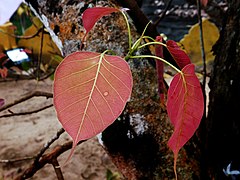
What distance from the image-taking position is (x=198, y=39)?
3.56 m

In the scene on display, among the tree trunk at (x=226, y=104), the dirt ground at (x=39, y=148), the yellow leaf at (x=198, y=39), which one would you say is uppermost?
the tree trunk at (x=226, y=104)

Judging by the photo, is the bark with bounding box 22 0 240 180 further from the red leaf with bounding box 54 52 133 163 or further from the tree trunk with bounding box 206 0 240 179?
the red leaf with bounding box 54 52 133 163

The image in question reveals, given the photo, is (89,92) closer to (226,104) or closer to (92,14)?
(92,14)

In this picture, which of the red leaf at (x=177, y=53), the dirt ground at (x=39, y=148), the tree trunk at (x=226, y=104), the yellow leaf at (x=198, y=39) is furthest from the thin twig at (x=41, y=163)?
the yellow leaf at (x=198, y=39)

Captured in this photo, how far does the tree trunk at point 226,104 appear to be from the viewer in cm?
74

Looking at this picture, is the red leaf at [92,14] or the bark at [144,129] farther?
the bark at [144,129]

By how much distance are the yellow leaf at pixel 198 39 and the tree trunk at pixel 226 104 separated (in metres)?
2.46

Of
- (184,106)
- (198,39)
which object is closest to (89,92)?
(184,106)

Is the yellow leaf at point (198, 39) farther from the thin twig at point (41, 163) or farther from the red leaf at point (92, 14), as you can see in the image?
the red leaf at point (92, 14)

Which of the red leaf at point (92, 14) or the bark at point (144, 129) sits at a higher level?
the red leaf at point (92, 14)

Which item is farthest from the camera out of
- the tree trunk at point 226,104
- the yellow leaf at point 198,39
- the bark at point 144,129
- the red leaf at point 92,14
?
the yellow leaf at point 198,39

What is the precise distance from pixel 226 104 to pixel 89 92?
0.51m

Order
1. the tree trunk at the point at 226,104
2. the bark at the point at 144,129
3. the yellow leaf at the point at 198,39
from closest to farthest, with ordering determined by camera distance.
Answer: the bark at the point at 144,129 < the tree trunk at the point at 226,104 < the yellow leaf at the point at 198,39

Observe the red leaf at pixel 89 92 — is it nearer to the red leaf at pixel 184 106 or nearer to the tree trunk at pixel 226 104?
the red leaf at pixel 184 106
